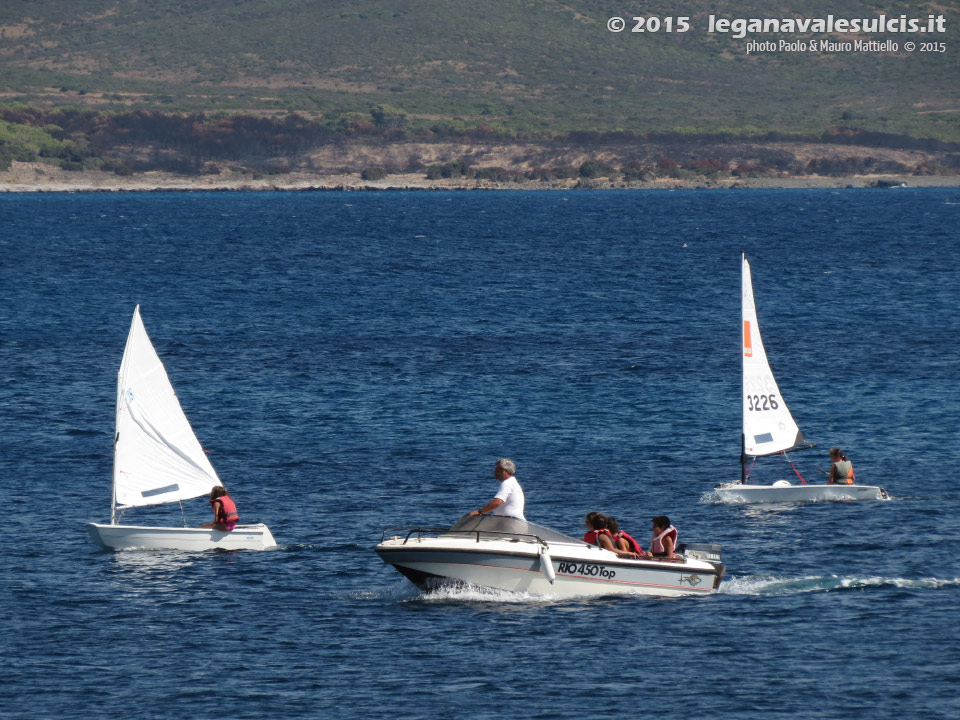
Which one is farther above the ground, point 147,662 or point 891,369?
point 891,369

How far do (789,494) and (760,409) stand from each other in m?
4.35

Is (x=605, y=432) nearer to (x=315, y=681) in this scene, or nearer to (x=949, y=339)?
(x=315, y=681)

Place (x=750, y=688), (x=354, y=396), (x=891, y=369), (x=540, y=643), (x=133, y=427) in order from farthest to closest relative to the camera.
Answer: (x=891, y=369)
(x=354, y=396)
(x=133, y=427)
(x=540, y=643)
(x=750, y=688)

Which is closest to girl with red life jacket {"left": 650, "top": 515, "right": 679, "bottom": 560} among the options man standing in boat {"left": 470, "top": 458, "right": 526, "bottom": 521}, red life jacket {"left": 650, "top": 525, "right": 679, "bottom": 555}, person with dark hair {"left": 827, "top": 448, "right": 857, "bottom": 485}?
red life jacket {"left": 650, "top": 525, "right": 679, "bottom": 555}

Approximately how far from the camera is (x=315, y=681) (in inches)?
1180

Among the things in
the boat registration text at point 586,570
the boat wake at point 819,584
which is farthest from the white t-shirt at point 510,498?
the boat wake at point 819,584

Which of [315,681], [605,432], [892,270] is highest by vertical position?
[892,270]

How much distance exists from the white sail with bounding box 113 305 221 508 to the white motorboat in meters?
10.0

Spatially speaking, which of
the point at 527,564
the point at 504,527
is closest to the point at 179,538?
the point at 504,527

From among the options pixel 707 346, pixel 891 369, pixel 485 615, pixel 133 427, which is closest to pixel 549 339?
pixel 707 346

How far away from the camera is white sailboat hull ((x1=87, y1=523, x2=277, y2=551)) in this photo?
39.6 metres

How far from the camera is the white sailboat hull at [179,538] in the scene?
130ft

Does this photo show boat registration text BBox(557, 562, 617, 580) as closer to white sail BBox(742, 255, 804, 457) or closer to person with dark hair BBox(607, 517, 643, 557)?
person with dark hair BBox(607, 517, 643, 557)

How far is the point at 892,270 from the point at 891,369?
2507 inches
